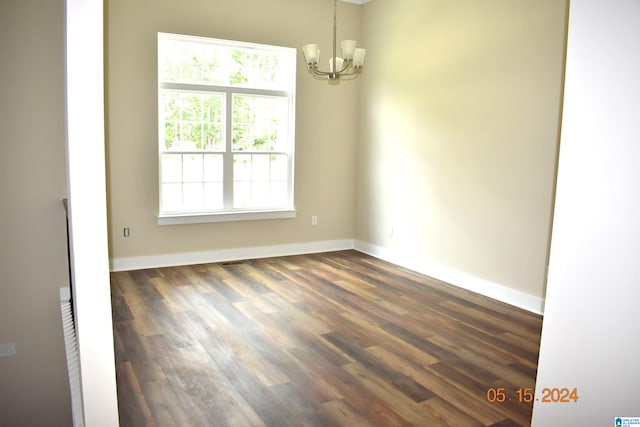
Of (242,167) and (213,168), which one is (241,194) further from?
(213,168)

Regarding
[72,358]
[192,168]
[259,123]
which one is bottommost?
[72,358]

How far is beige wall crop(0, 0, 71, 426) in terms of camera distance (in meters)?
3.24

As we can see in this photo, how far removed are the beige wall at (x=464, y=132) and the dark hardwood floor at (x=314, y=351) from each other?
0.56 metres

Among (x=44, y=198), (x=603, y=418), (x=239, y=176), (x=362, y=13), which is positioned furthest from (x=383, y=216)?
(x=603, y=418)

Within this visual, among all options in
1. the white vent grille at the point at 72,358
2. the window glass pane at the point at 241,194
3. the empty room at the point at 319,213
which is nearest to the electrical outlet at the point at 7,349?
the empty room at the point at 319,213

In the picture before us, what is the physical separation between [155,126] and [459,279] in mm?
3560

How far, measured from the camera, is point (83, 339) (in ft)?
5.08

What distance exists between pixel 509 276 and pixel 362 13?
3806mm

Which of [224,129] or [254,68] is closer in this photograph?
[224,129]

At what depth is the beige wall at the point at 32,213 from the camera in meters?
3.24

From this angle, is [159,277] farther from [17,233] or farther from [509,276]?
[509,276]

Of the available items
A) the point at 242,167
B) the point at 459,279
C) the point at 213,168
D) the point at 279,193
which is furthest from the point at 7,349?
the point at 459,279

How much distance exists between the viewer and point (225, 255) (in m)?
5.80

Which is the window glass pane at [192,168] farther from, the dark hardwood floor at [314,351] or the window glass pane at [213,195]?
the dark hardwood floor at [314,351]
